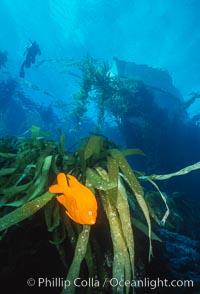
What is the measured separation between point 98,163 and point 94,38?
22469mm

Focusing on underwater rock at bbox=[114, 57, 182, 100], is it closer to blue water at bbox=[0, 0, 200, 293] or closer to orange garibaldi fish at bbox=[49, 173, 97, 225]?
blue water at bbox=[0, 0, 200, 293]

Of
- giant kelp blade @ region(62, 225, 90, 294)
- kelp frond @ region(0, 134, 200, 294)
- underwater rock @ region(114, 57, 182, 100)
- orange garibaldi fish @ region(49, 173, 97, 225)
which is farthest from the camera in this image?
underwater rock @ region(114, 57, 182, 100)

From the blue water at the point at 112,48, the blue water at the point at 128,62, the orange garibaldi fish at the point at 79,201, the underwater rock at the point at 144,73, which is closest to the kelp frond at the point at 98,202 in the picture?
the orange garibaldi fish at the point at 79,201

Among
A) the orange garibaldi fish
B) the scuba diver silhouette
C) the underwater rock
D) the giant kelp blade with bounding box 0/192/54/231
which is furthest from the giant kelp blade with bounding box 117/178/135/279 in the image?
the underwater rock

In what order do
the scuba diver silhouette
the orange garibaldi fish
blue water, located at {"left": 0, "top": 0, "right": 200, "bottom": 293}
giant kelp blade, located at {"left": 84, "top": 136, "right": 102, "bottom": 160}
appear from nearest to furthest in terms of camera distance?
the orange garibaldi fish → giant kelp blade, located at {"left": 84, "top": 136, "right": 102, "bottom": 160} → the scuba diver silhouette → blue water, located at {"left": 0, "top": 0, "right": 200, "bottom": 293}

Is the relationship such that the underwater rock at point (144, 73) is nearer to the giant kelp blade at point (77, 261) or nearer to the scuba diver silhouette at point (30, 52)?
the scuba diver silhouette at point (30, 52)

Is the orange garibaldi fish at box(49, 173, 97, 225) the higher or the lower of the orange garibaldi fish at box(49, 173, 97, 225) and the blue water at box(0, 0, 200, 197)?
the lower

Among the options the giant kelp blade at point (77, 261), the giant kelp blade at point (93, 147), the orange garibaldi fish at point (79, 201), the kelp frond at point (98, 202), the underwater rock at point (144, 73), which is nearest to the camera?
the orange garibaldi fish at point (79, 201)

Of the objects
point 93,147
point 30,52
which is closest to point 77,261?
point 93,147

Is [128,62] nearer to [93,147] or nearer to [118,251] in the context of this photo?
[93,147]

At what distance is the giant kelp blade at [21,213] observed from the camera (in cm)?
147

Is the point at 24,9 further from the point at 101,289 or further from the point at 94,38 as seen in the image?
the point at 101,289

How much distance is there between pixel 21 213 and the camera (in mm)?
1549

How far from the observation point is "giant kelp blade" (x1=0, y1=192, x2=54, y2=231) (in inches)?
58.0
